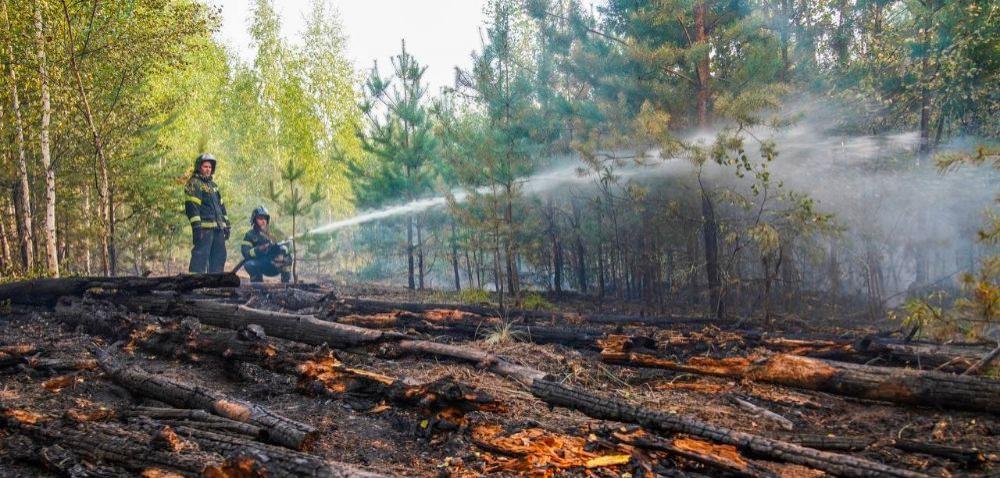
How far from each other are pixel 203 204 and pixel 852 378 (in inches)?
556

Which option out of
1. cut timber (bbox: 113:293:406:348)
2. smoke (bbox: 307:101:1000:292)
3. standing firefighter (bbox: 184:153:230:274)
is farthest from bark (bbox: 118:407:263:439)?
smoke (bbox: 307:101:1000:292)

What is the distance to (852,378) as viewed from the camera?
20.4ft

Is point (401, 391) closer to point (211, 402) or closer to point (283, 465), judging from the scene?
point (211, 402)

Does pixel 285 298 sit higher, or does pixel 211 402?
pixel 285 298

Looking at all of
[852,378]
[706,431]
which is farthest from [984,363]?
[706,431]

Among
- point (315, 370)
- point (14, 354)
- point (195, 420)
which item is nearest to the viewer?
point (195, 420)

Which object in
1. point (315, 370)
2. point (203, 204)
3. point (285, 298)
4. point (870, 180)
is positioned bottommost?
point (315, 370)

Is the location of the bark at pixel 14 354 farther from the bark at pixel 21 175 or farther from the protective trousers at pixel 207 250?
the bark at pixel 21 175

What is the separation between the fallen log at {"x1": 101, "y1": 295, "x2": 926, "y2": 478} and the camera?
13.7 feet

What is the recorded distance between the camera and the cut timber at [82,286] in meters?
10.3

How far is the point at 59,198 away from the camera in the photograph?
16672 mm

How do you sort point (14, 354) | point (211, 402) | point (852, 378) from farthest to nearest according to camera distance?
point (14, 354)
point (852, 378)
point (211, 402)

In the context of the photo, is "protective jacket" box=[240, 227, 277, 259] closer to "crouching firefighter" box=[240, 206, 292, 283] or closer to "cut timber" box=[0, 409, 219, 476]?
"crouching firefighter" box=[240, 206, 292, 283]

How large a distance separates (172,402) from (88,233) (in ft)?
41.9
